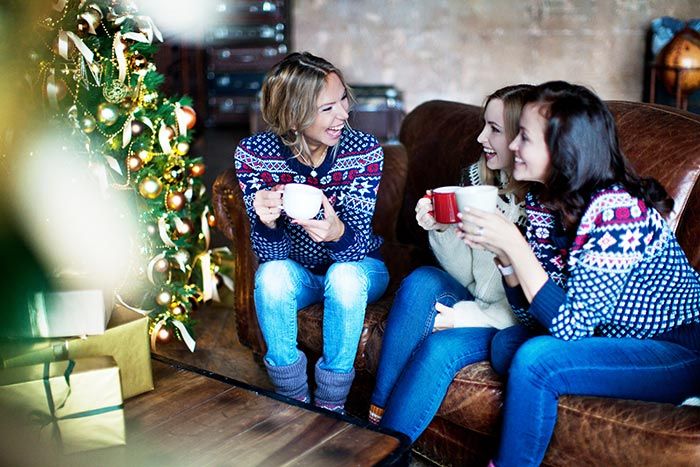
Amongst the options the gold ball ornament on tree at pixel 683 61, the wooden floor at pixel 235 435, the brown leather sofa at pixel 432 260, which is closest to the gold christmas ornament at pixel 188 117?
the brown leather sofa at pixel 432 260

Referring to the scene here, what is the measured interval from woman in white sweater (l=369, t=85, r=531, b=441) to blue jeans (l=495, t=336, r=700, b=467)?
217 mm

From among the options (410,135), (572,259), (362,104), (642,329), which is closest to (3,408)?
(572,259)

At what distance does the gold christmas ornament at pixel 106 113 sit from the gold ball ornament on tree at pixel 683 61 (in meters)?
3.51

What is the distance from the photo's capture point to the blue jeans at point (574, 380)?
1.60 meters

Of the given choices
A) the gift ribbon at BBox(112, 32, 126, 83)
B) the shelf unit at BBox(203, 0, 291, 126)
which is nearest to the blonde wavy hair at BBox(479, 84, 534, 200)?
the gift ribbon at BBox(112, 32, 126, 83)

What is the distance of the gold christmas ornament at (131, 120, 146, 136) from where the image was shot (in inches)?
94.3

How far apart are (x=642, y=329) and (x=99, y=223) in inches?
60.4

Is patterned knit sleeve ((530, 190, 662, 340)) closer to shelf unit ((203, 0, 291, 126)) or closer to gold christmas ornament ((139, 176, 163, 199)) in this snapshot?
gold christmas ornament ((139, 176, 163, 199))

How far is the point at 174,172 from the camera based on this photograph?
2.58 metres

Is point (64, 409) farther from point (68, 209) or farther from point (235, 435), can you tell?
point (68, 209)

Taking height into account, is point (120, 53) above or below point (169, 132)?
above

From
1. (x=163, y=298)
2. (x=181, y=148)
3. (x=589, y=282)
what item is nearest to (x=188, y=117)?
(x=181, y=148)

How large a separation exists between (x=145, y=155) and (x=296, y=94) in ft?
2.11

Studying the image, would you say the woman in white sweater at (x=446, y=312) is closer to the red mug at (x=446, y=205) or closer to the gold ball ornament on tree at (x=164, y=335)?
the red mug at (x=446, y=205)
